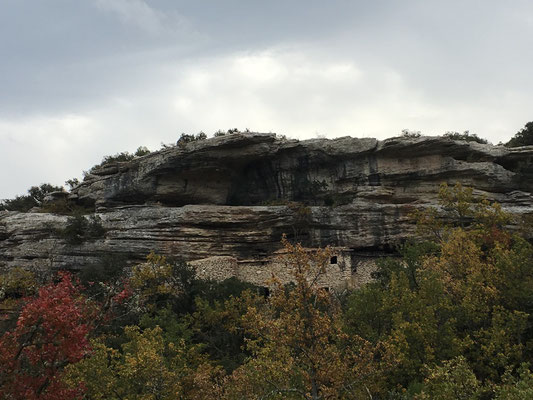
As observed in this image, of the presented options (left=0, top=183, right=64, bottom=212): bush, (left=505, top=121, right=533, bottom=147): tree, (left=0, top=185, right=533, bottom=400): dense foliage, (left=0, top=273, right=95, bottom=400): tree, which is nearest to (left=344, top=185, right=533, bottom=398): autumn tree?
(left=0, top=185, right=533, bottom=400): dense foliage

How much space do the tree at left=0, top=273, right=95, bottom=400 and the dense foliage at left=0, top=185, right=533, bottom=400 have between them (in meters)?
0.03

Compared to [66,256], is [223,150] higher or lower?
higher

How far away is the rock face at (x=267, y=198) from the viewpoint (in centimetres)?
3031

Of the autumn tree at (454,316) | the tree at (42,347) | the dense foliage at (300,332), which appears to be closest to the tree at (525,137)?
the dense foliage at (300,332)

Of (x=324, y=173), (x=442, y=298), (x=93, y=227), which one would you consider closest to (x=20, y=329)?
(x=442, y=298)

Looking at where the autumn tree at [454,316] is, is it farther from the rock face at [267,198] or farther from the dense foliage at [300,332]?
the rock face at [267,198]

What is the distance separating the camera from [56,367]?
372 inches

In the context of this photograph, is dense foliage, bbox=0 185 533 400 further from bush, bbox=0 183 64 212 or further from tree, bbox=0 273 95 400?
bush, bbox=0 183 64 212

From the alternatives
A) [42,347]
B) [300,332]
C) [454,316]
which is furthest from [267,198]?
[42,347]

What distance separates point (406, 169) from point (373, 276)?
858cm

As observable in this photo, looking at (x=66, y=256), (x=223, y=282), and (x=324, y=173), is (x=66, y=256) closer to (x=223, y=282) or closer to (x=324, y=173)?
(x=223, y=282)

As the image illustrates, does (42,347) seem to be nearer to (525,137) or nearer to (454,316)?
(454,316)

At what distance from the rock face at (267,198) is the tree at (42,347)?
1863 centimetres

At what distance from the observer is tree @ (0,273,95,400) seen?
894 cm
